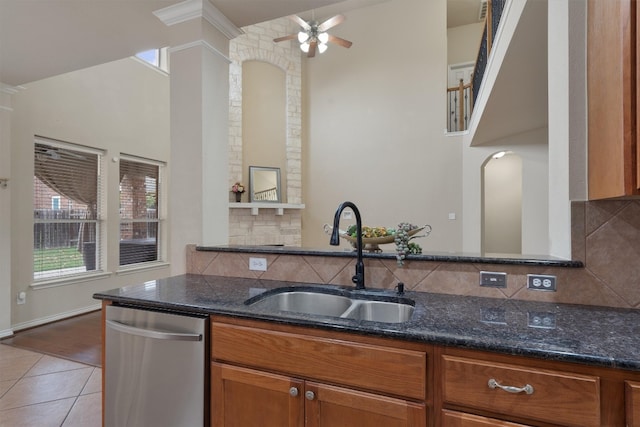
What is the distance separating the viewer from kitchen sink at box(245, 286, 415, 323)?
158 cm

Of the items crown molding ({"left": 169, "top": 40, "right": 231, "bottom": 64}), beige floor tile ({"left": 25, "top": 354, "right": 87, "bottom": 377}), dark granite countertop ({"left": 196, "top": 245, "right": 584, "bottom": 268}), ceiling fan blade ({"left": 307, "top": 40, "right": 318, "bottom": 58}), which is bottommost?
beige floor tile ({"left": 25, "top": 354, "right": 87, "bottom": 377})

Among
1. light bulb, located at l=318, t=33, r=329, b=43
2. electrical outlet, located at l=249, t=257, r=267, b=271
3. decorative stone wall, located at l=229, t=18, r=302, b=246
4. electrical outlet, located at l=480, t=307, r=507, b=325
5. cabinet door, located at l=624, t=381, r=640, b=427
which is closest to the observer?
cabinet door, located at l=624, t=381, r=640, b=427

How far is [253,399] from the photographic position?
51.9 inches

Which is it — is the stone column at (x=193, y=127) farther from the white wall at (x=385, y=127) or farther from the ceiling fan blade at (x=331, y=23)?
the white wall at (x=385, y=127)

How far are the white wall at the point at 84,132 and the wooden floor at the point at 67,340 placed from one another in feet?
0.84

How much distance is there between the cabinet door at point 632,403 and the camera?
2.82 ft

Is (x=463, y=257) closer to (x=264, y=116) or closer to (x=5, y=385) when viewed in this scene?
(x=5, y=385)

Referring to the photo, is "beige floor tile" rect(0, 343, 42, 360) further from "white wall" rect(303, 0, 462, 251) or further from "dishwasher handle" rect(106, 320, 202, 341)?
"white wall" rect(303, 0, 462, 251)

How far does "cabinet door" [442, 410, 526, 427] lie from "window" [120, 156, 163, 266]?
555cm

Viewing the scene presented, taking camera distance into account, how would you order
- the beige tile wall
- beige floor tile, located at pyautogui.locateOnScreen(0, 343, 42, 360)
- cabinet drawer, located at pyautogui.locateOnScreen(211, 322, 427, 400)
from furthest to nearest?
1. beige floor tile, located at pyautogui.locateOnScreen(0, 343, 42, 360)
2. the beige tile wall
3. cabinet drawer, located at pyautogui.locateOnScreen(211, 322, 427, 400)

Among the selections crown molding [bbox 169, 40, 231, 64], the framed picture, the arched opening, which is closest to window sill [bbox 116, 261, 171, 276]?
the framed picture

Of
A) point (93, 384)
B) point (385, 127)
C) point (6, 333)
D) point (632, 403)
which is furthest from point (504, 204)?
point (6, 333)

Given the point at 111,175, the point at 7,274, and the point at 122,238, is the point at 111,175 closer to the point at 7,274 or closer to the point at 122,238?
the point at 122,238

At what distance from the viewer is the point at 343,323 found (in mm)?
1189
